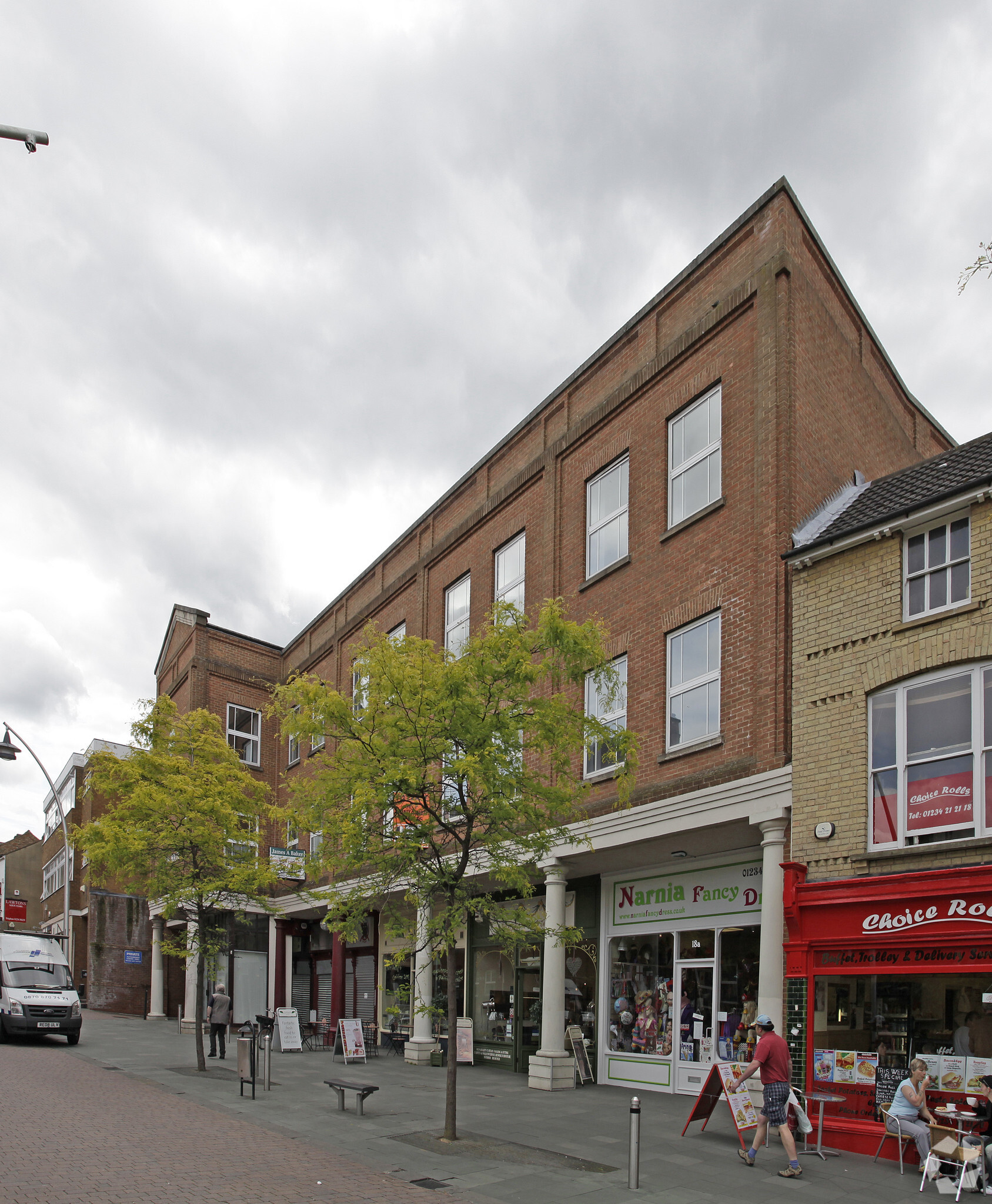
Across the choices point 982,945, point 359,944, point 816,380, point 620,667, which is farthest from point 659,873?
point 359,944

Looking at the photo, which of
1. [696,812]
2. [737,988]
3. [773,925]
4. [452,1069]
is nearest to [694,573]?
[696,812]

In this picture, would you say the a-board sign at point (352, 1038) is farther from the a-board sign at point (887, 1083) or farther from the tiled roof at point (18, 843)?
the tiled roof at point (18, 843)

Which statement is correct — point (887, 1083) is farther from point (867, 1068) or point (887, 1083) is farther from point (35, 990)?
point (35, 990)

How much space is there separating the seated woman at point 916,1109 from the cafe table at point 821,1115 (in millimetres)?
968

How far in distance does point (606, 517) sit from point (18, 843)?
3228 inches

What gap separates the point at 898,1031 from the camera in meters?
11.8

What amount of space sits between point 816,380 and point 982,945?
8262 millimetres

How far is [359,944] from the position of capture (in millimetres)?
29031

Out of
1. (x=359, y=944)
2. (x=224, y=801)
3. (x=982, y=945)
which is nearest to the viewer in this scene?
(x=982, y=945)

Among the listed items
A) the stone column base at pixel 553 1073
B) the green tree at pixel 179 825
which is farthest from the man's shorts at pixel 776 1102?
the green tree at pixel 179 825

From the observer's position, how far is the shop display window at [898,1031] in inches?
436

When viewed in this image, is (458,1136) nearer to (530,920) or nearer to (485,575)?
(530,920)

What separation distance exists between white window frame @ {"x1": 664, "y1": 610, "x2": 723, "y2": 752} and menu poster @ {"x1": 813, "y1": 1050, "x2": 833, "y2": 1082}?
4.20 meters

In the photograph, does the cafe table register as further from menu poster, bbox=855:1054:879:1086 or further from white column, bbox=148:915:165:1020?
white column, bbox=148:915:165:1020
